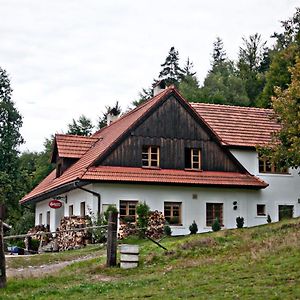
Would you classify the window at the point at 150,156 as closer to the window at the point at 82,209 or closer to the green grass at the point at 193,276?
the window at the point at 82,209

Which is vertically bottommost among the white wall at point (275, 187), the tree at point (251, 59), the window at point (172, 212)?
the window at point (172, 212)

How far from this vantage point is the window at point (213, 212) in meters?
35.9

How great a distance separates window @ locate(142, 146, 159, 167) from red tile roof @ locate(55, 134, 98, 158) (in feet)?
14.6

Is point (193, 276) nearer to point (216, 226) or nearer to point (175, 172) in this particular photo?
point (216, 226)

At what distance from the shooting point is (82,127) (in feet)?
218

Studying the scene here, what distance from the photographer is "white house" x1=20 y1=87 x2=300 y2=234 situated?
34000mm

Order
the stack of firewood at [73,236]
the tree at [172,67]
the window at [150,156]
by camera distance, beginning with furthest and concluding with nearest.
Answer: the tree at [172,67] → the window at [150,156] → the stack of firewood at [73,236]

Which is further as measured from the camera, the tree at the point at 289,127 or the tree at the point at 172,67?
the tree at the point at 172,67

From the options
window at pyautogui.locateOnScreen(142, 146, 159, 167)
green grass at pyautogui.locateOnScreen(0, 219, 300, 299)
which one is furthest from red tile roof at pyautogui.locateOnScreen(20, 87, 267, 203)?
green grass at pyautogui.locateOnScreen(0, 219, 300, 299)

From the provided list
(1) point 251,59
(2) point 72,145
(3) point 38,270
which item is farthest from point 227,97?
(3) point 38,270

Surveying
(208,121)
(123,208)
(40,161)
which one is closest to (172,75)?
(40,161)

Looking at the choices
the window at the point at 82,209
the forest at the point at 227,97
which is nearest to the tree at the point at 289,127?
the forest at the point at 227,97

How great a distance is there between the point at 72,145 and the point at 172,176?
700 centimetres

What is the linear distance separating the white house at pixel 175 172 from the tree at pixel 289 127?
3.27 metres
